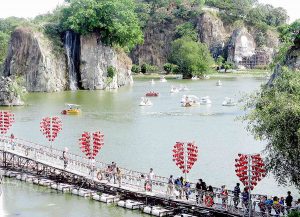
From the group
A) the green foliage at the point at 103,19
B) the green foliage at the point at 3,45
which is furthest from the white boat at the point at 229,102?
the green foliage at the point at 3,45

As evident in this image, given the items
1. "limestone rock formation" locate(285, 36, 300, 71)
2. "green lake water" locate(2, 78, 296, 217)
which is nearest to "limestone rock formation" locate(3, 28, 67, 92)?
"green lake water" locate(2, 78, 296, 217)

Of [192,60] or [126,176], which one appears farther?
[192,60]

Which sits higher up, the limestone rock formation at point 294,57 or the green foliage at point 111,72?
the limestone rock formation at point 294,57

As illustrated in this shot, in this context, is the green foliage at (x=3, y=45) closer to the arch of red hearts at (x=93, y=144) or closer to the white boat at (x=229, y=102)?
the white boat at (x=229, y=102)

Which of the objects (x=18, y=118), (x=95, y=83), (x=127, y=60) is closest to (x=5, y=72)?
(x=95, y=83)

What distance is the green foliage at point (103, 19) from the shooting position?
128750 mm

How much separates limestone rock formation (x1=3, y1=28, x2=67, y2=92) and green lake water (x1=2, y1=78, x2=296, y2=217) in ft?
30.7

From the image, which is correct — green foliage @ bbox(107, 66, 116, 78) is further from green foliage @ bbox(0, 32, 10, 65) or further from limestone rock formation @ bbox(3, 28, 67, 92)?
green foliage @ bbox(0, 32, 10, 65)

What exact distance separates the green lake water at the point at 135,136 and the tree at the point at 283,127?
952cm

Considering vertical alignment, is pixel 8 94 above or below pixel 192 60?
below

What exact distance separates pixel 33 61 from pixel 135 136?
64.5 meters

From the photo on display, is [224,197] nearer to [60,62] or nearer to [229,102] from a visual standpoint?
[229,102]

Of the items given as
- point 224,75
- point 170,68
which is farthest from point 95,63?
point 224,75

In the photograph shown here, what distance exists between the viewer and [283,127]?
1258 inches
